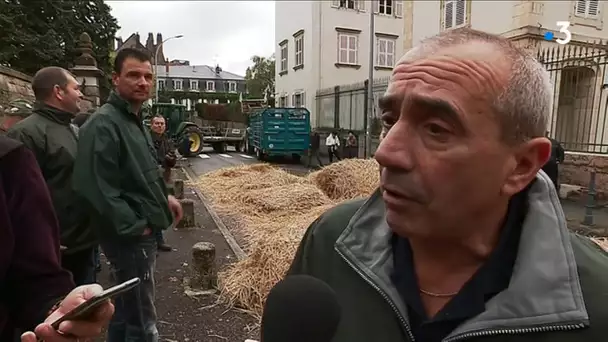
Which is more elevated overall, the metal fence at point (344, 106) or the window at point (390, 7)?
the window at point (390, 7)

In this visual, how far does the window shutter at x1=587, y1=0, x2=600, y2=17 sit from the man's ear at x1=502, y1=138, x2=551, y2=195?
58.1 ft

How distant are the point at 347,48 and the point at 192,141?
31.9ft

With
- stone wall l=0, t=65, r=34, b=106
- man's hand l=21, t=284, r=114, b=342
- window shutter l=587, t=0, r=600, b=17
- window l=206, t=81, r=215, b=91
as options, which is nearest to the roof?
window l=206, t=81, r=215, b=91

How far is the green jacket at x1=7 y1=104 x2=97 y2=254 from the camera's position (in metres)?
3.27

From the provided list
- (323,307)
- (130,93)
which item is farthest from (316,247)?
(130,93)

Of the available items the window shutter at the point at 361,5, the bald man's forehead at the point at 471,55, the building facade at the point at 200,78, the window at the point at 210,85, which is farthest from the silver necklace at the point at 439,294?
the window at the point at 210,85

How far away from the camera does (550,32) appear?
47.1 ft

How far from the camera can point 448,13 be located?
18016 millimetres

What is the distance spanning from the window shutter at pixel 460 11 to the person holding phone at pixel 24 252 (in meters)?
17.8

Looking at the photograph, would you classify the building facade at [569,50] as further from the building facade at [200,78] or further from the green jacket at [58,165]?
the building facade at [200,78]

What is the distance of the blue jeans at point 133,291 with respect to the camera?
2979 mm

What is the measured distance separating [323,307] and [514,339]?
450 mm

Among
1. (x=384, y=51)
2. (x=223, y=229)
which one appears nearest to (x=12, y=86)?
(x=223, y=229)

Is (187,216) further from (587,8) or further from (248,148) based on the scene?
(248,148)
